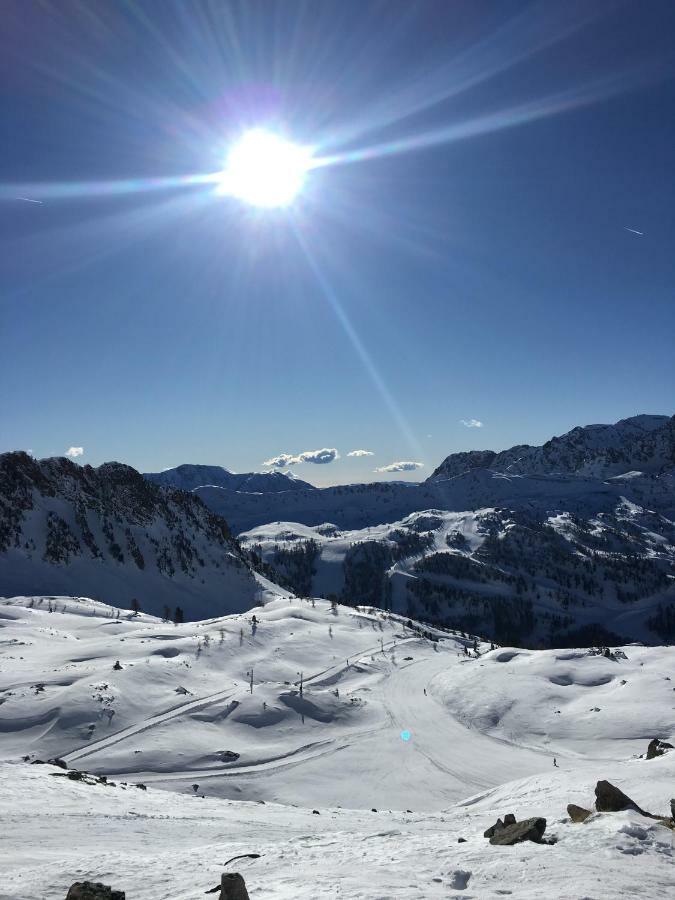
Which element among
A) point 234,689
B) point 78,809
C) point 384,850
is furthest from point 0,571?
point 384,850

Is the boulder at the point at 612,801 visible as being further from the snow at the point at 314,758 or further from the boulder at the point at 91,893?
the boulder at the point at 91,893

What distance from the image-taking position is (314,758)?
43.8 m

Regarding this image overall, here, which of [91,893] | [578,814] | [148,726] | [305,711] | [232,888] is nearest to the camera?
[232,888]

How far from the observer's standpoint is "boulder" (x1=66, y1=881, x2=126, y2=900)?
990cm

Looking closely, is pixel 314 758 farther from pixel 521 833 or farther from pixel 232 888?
pixel 232 888

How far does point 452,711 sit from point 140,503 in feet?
504

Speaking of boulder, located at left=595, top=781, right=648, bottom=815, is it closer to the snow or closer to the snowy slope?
the snow

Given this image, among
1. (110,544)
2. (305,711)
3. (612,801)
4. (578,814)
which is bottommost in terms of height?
(305,711)

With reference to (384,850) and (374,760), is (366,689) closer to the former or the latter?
(374,760)

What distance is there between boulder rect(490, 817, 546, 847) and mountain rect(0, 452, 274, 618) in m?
139

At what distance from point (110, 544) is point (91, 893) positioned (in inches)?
6494

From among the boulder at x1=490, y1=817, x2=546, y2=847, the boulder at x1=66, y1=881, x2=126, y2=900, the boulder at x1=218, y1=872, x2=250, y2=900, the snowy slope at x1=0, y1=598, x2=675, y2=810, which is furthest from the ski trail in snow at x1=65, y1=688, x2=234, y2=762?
the boulder at x1=490, y1=817, x2=546, y2=847

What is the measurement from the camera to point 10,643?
63.4 meters

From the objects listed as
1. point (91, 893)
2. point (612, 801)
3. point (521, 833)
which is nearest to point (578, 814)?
point (612, 801)
